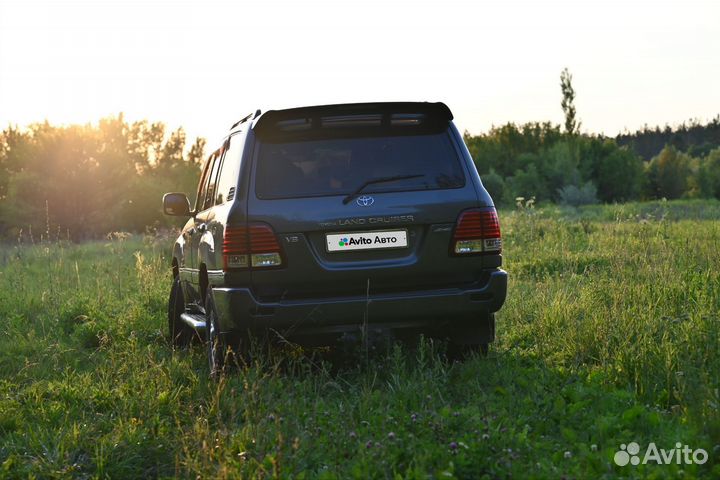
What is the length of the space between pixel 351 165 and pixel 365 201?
31 centimetres

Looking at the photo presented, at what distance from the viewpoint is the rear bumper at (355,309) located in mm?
5477

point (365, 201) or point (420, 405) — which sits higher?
point (365, 201)

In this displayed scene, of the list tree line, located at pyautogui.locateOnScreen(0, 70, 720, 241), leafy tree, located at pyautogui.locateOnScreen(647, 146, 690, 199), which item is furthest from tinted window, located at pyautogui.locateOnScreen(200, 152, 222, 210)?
leafy tree, located at pyautogui.locateOnScreen(647, 146, 690, 199)

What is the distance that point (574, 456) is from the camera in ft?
13.2

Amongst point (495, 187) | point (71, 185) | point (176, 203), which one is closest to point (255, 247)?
point (176, 203)

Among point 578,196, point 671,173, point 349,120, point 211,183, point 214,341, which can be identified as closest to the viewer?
point 349,120

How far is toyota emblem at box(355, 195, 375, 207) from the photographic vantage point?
→ 5590mm

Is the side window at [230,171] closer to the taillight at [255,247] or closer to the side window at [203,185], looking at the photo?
the taillight at [255,247]

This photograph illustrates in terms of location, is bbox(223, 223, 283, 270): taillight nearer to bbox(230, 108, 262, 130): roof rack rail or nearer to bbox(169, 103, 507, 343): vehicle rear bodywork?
bbox(169, 103, 507, 343): vehicle rear bodywork

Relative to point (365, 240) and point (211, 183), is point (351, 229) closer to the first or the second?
point (365, 240)

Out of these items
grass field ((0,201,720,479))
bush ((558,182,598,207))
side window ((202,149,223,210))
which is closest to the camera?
grass field ((0,201,720,479))

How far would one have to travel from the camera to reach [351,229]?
556 centimetres

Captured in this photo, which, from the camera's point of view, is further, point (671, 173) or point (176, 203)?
point (671, 173)

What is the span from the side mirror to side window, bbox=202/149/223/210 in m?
0.20
